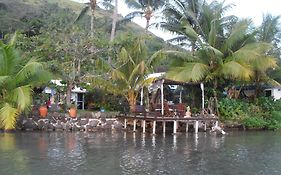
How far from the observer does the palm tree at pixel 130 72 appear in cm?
2408

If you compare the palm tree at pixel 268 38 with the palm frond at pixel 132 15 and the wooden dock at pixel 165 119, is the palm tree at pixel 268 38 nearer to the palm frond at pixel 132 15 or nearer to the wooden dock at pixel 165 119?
the wooden dock at pixel 165 119

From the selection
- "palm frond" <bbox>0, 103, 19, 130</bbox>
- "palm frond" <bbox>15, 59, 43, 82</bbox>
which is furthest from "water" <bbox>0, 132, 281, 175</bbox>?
"palm frond" <bbox>15, 59, 43, 82</bbox>

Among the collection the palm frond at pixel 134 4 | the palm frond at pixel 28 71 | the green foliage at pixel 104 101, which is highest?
the palm frond at pixel 134 4

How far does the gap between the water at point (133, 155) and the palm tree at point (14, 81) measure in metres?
1.11

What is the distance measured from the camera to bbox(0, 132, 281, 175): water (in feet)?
36.9

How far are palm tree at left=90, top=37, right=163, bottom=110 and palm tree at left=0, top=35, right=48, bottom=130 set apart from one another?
4.26 m

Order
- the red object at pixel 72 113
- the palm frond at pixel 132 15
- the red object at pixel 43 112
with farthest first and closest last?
the palm frond at pixel 132 15, the red object at pixel 72 113, the red object at pixel 43 112

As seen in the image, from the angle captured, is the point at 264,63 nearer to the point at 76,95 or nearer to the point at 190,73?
the point at 190,73

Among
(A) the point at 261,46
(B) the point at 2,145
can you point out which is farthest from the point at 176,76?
(B) the point at 2,145

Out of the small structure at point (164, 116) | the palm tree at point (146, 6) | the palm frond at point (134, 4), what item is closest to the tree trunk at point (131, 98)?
the small structure at point (164, 116)

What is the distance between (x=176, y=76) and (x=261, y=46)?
5.54 m

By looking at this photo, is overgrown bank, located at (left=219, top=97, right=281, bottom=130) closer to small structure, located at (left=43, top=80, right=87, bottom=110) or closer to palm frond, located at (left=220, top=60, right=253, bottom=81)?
palm frond, located at (left=220, top=60, right=253, bottom=81)

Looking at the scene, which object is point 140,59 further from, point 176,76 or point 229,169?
point 229,169

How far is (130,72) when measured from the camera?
2486 centimetres
